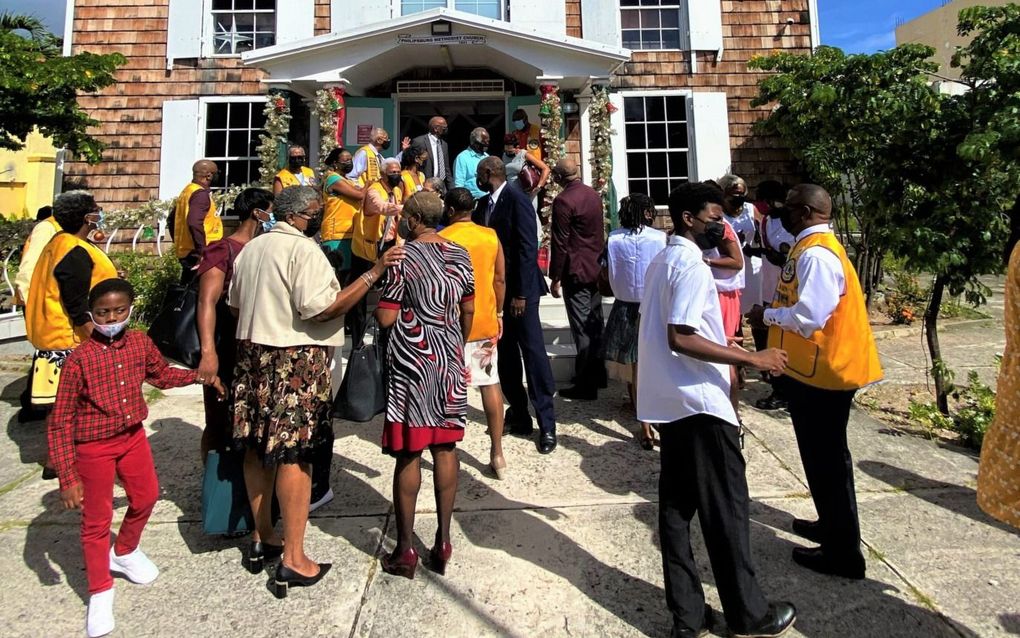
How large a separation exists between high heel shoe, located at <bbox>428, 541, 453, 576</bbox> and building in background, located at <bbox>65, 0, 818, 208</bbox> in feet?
24.3

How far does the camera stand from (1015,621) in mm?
2344

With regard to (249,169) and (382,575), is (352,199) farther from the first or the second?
(249,169)

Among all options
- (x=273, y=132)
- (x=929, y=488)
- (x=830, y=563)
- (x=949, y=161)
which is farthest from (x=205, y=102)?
(x=929, y=488)

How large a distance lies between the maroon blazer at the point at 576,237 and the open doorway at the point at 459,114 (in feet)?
17.2

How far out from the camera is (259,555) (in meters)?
2.78

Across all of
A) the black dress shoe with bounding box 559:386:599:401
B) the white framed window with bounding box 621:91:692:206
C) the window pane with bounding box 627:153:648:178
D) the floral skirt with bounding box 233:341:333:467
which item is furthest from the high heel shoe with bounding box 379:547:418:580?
the window pane with bounding box 627:153:648:178

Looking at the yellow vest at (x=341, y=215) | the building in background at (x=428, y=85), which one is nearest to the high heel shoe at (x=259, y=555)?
the yellow vest at (x=341, y=215)

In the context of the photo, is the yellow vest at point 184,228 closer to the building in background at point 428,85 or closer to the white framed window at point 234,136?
the building in background at point 428,85

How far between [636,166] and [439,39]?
3.89 meters

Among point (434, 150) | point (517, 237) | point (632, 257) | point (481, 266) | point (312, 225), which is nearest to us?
point (312, 225)

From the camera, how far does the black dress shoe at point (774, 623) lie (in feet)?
7.20

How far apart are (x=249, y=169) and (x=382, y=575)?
8593 mm

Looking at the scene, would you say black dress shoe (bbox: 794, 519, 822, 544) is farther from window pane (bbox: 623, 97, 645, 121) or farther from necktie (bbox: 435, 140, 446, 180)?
window pane (bbox: 623, 97, 645, 121)

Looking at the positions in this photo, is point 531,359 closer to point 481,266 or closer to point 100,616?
point 481,266
